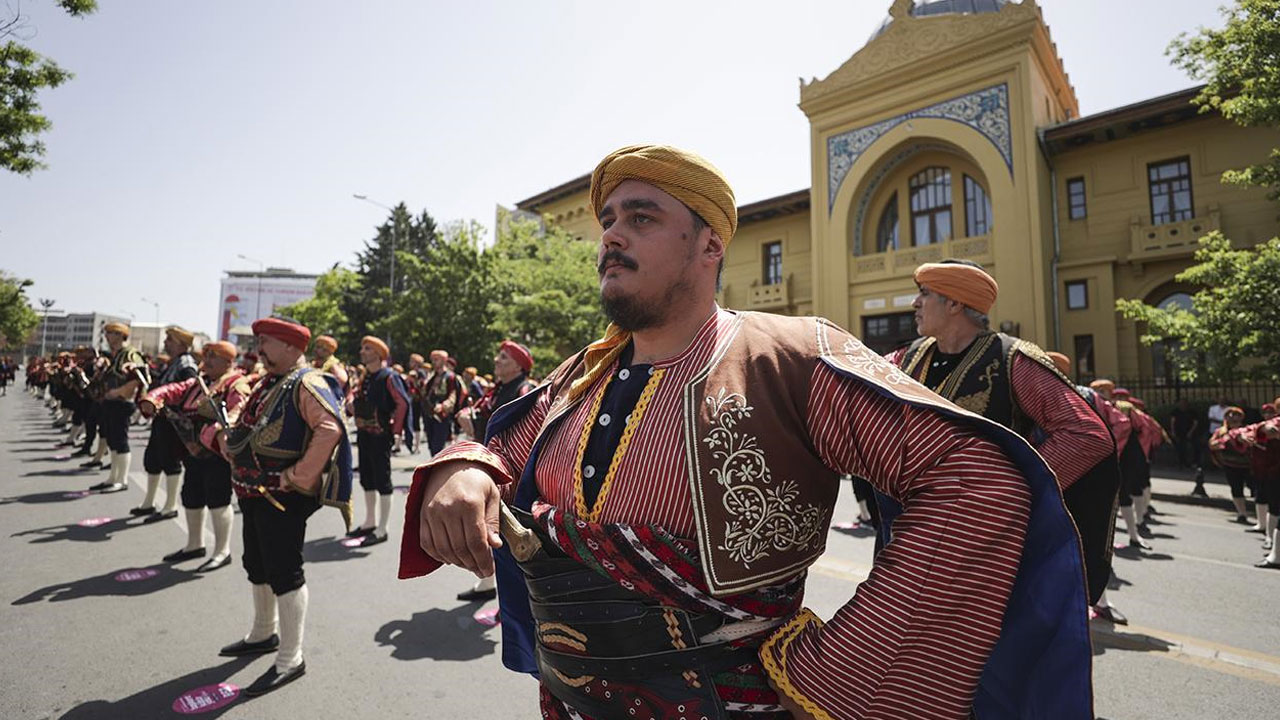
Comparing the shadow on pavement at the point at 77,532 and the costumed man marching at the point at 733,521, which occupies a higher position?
the costumed man marching at the point at 733,521

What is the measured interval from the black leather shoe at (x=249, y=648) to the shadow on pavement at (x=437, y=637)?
27.0 inches

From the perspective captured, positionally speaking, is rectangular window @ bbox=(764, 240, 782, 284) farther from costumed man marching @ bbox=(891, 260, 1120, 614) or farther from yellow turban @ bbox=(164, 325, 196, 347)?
costumed man marching @ bbox=(891, 260, 1120, 614)

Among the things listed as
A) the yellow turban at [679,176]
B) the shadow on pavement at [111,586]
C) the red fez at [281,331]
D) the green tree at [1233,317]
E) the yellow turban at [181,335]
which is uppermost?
the green tree at [1233,317]

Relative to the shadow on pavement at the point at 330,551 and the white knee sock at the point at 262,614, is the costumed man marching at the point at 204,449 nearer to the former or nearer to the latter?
the shadow on pavement at the point at 330,551

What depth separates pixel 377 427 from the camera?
321 inches

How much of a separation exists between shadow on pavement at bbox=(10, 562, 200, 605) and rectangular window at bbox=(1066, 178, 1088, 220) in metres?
23.1

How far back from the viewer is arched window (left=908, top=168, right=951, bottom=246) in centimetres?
2083

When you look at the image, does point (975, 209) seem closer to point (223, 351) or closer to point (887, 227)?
point (887, 227)

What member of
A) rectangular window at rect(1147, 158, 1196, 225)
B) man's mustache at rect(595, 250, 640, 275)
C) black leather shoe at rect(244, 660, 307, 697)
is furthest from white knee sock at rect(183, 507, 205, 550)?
rectangular window at rect(1147, 158, 1196, 225)

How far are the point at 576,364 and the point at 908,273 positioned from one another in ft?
67.8

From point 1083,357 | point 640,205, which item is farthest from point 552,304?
point 640,205

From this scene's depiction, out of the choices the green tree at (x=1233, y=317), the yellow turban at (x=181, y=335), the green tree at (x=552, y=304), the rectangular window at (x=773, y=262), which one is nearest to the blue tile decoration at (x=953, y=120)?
the rectangular window at (x=773, y=262)

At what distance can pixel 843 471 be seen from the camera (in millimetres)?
1347

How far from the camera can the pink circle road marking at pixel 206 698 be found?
3562mm
